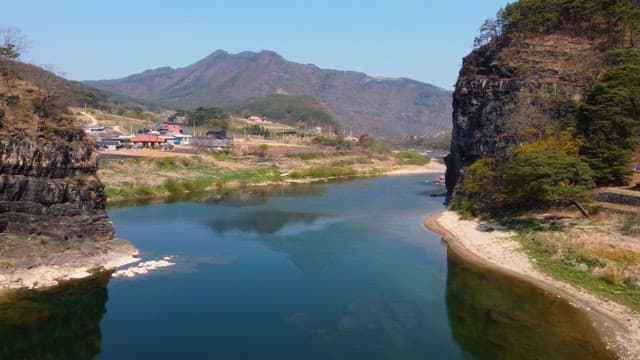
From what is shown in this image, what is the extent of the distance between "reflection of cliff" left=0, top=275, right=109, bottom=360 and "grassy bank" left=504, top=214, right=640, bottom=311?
20.2 metres

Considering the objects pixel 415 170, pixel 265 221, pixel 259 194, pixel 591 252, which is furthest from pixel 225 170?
pixel 591 252

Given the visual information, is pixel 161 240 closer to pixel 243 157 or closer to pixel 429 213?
pixel 429 213

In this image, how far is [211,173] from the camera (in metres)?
73.8

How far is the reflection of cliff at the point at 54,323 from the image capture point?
61.5ft

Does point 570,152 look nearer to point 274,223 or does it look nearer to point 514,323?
point 514,323

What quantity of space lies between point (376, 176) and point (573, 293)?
70.0 metres

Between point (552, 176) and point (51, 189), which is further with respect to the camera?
point (552, 176)

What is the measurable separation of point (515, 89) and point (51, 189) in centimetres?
3648

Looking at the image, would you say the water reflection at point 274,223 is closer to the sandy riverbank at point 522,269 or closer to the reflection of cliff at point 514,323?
the sandy riverbank at point 522,269

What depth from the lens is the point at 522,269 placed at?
91.3 feet

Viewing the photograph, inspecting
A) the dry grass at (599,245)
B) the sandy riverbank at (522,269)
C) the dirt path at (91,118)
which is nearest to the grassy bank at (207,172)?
the sandy riverbank at (522,269)

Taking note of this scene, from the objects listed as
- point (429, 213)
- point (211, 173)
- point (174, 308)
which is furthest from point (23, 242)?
point (211, 173)

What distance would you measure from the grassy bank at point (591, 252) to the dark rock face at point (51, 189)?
79.1 ft

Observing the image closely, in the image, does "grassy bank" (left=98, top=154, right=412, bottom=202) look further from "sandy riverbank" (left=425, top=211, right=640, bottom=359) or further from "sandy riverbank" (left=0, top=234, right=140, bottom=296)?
"sandy riverbank" (left=425, top=211, right=640, bottom=359)
